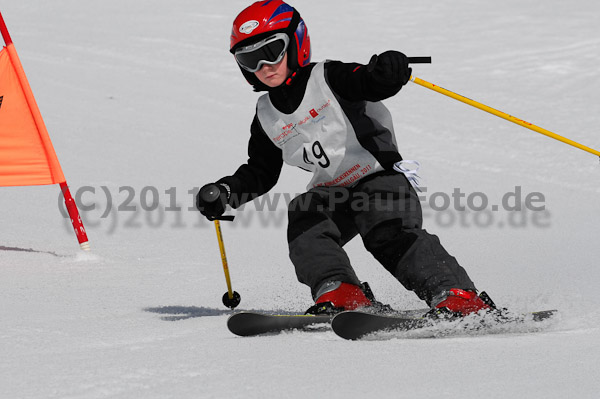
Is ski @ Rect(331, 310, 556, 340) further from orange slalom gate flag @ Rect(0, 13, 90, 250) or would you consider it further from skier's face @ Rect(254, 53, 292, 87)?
orange slalom gate flag @ Rect(0, 13, 90, 250)

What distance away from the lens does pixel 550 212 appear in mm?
7688

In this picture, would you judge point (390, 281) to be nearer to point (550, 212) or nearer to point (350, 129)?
point (350, 129)

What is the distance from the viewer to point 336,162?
415 centimetres

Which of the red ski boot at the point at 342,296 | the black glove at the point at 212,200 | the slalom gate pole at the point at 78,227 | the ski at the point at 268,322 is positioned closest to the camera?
the ski at the point at 268,322

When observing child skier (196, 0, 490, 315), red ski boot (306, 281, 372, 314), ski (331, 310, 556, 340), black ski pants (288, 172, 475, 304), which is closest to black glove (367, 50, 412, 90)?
child skier (196, 0, 490, 315)

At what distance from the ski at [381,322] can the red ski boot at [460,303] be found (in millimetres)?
111

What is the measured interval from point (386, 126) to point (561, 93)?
26.4 feet

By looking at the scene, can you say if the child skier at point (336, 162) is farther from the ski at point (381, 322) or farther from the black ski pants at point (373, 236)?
the ski at point (381, 322)

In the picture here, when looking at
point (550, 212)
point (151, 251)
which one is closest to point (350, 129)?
point (151, 251)

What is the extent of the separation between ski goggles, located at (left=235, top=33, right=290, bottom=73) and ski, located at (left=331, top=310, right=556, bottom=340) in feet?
4.49

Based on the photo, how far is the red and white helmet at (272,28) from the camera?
3.99m

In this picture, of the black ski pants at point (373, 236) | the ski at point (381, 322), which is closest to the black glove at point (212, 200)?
the black ski pants at point (373, 236)

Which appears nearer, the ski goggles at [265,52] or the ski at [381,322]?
the ski at [381,322]

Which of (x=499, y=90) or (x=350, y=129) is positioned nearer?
(x=350, y=129)
